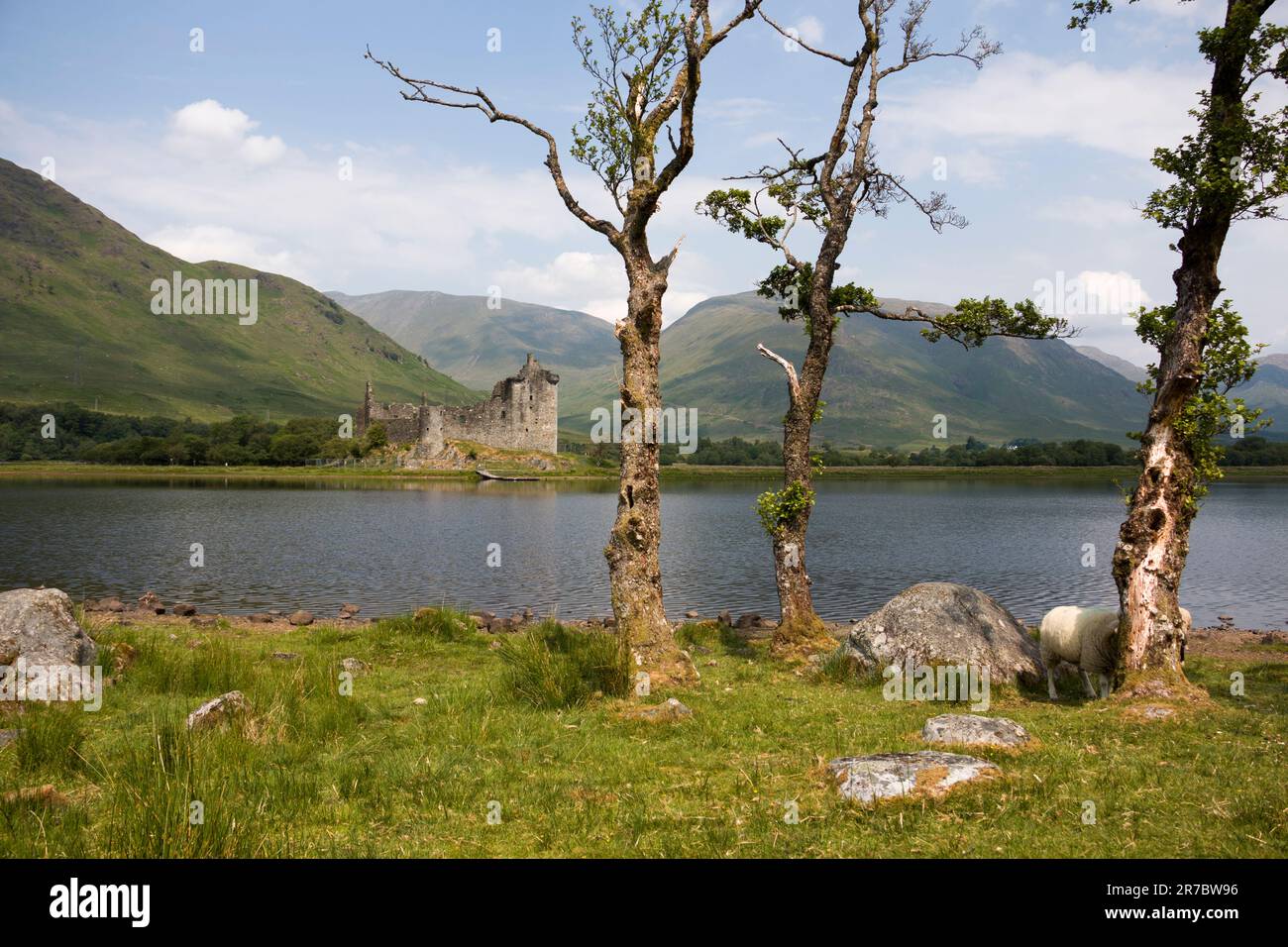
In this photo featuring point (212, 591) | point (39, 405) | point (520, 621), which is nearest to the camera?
point (520, 621)

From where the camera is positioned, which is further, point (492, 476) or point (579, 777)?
point (492, 476)

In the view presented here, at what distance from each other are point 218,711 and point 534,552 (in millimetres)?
32695

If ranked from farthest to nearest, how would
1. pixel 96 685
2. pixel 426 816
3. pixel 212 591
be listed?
pixel 212 591
pixel 96 685
pixel 426 816

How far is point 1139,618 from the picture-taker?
1146cm

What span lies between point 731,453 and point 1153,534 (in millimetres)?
161919

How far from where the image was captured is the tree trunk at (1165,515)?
1135 cm

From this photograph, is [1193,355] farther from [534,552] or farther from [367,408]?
[367,408]

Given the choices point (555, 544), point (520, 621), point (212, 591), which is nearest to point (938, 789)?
point (520, 621)

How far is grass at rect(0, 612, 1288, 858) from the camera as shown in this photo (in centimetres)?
599

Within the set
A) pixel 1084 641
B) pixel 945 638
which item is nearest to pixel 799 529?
pixel 945 638

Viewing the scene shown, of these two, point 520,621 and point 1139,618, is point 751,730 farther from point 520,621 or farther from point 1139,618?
point 520,621

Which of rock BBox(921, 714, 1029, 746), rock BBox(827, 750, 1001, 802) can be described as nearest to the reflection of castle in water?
rock BBox(921, 714, 1029, 746)

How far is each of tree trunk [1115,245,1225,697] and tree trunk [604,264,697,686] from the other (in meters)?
6.38

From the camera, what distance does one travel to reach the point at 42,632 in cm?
1170
